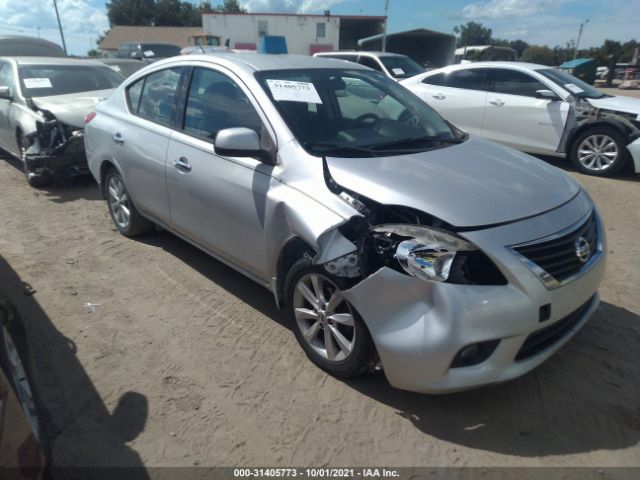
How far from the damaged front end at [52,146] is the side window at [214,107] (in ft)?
10.9

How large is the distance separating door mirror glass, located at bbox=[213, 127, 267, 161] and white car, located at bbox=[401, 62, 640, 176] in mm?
6080

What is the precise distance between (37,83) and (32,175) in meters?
1.56

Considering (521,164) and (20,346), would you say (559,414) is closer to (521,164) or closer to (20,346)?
(521,164)

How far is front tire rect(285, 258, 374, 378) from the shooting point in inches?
101

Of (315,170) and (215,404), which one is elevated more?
(315,170)

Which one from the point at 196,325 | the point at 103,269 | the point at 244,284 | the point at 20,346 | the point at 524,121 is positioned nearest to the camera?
the point at 20,346

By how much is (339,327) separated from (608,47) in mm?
42417

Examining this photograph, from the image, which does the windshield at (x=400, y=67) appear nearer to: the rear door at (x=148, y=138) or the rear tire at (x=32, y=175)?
the rear tire at (x=32, y=175)

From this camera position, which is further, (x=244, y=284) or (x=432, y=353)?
(x=244, y=284)

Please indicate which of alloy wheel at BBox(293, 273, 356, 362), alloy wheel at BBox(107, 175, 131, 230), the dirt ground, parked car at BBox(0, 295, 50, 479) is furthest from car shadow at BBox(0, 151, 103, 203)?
alloy wheel at BBox(293, 273, 356, 362)

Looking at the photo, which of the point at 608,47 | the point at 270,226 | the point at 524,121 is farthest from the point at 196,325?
the point at 608,47

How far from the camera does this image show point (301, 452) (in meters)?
2.35

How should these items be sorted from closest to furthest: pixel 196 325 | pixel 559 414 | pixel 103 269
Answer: pixel 559 414 → pixel 196 325 → pixel 103 269

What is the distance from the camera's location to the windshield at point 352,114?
297 cm
